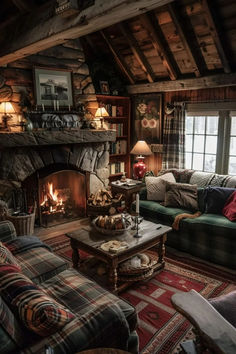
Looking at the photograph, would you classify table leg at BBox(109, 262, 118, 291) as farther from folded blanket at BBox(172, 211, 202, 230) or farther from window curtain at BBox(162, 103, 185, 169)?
window curtain at BBox(162, 103, 185, 169)

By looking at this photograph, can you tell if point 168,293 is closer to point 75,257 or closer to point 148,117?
point 75,257

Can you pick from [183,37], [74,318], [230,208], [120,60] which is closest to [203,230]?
[230,208]

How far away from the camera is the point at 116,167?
5.68 m

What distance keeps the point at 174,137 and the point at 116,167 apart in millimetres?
1271

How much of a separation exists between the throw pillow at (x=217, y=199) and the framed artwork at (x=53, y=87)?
2525 mm

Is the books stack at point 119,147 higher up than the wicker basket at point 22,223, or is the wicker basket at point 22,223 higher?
the books stack at point 119,147

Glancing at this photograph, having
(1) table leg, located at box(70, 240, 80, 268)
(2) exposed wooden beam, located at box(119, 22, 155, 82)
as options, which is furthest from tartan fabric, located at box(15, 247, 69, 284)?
(2) exposed wooden beam, located at box(119, 22, 155, 82)

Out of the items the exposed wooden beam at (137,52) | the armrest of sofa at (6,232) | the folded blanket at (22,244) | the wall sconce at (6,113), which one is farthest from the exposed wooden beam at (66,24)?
the exposed wooden beam at (137,52)

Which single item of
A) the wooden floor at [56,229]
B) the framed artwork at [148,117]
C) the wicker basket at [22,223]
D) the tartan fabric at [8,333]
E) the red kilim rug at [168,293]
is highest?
the framed artwork at [148,117]

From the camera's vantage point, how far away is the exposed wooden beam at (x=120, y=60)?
496 centimetres

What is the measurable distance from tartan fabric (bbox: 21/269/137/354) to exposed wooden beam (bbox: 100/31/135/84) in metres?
4.10

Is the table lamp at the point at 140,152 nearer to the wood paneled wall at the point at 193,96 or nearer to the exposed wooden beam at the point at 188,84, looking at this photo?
the wood paneled wall at the point at 193,96

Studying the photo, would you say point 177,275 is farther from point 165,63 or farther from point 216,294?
point 165,63

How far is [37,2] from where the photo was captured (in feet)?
9.50
